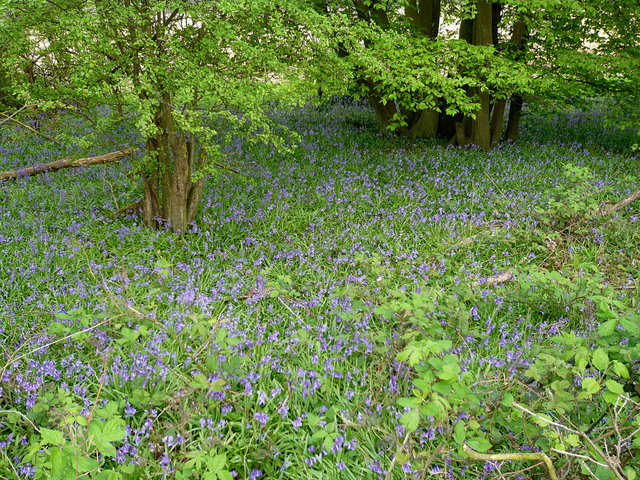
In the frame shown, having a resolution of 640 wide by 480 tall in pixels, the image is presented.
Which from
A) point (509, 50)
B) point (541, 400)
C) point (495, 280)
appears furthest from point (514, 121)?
point (541, 400)

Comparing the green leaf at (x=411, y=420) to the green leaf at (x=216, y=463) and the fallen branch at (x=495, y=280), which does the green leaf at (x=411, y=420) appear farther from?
the fallen branch at (x=495, y=280)

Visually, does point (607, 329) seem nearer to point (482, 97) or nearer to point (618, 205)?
point (618, 205)

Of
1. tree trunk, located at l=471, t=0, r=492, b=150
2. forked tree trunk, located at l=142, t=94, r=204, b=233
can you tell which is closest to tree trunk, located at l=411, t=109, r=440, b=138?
tree trunk, located at l=471, t=0, r=492, b=150

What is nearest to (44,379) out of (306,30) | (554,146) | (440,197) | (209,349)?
(209,349)

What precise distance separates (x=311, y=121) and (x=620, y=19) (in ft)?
22.7

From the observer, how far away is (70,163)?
20.6 ft

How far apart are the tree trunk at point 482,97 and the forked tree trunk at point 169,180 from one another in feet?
18.8

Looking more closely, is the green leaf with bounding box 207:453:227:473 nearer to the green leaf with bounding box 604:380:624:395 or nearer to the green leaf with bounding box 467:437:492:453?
the green leaf with bounding box 467:437:492:453

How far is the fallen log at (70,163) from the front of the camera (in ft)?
20.3

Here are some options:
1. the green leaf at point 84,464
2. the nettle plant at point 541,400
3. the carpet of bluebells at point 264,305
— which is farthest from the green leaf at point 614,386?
the green leaf at point 84,464

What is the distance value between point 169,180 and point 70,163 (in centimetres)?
172

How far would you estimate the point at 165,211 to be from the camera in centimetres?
573

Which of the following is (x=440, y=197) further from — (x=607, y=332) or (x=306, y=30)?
(x=607, y=332)

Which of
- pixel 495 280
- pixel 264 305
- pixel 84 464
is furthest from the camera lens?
pixel 495 280
